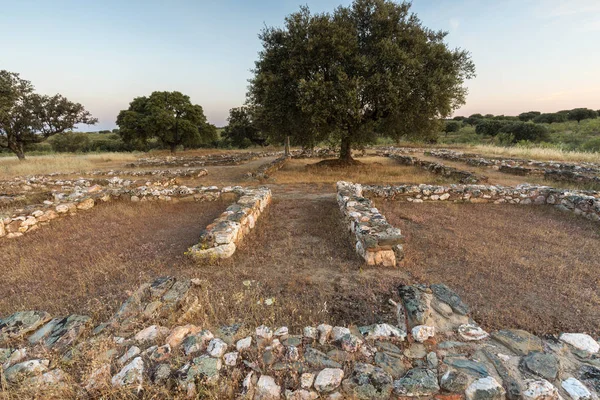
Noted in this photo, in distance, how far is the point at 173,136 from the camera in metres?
30.1

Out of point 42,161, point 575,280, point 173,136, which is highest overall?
point 173,136

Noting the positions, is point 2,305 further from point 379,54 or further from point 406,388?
point 379,54

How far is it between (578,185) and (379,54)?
9906 mm

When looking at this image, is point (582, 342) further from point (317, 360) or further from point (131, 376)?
point (131, 376)

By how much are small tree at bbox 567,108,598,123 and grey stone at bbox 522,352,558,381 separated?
6205 centimetres

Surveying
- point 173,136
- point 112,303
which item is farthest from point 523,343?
point 173,136

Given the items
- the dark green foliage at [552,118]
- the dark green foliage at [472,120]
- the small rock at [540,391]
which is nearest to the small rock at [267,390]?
the small rock at [540,391]

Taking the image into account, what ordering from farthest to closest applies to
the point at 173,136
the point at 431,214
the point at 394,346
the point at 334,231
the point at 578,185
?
1. the point at 173,136
2. the point at 578,185
3. the point at 431,214
4. the point at 334,231
5. the point at 394,346

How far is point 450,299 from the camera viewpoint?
11.4 feet

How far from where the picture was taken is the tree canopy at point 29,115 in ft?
62.2

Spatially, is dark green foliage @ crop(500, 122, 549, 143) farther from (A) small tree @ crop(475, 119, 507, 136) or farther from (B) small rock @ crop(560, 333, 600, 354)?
(B) small rock @ crop(560, 333, 600, 354)

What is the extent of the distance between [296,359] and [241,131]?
3997 cm

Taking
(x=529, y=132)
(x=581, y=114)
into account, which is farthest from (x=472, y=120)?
(x=529, y=132)

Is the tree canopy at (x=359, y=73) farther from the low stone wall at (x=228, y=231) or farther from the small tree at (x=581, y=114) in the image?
the small tree at (x=581, y=114)
